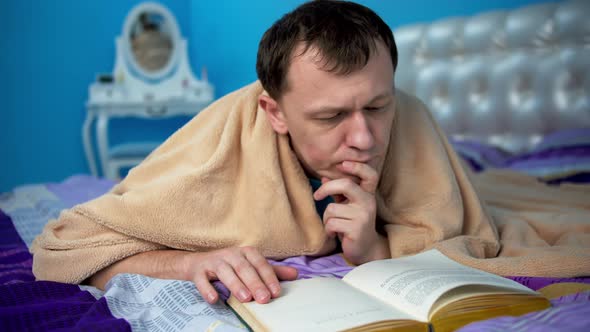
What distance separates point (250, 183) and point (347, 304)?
1.57 feet

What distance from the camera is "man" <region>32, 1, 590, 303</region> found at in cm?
99

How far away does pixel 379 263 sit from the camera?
86cm

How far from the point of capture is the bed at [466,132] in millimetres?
813

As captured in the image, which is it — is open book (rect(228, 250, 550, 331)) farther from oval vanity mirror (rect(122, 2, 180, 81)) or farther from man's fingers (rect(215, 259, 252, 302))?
oval vanity mirror (rect(122, 2, 180, 81))

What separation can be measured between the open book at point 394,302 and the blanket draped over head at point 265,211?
8.5 inches

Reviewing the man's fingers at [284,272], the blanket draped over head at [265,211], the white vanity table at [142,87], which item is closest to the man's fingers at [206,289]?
the man's fingers at [284,272]

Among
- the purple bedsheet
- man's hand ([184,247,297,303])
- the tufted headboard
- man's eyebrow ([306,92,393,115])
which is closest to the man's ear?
man's eyebrow ([306,92,393,115])

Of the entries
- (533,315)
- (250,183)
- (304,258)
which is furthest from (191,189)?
(533,315)

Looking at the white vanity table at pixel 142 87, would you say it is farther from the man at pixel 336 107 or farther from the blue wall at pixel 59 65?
the man at pixel 336 107

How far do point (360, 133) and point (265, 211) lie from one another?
0.84ft

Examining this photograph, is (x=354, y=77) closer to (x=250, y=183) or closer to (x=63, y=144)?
(x=250, y=183)

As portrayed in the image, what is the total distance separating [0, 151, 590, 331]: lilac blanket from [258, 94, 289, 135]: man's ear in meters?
0.27

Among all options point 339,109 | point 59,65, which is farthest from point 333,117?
point 59,65

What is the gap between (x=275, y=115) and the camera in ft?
3.75
